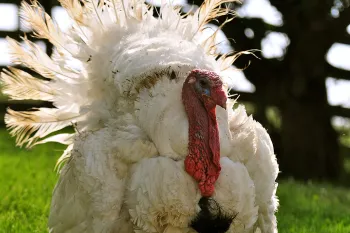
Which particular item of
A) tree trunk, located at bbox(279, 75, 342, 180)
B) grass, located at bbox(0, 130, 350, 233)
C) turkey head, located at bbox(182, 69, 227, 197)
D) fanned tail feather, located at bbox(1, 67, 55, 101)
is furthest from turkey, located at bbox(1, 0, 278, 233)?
tree trunk, located at bbox(279, 75, 342, 180)

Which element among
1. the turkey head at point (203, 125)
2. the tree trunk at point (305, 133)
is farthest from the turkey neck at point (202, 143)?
the tree trunk at point (305, 133)

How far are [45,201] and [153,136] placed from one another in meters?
2.51

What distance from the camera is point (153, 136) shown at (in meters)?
3.58

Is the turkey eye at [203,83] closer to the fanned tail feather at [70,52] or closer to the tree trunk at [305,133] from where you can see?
the fanned tail feather at [70,52]

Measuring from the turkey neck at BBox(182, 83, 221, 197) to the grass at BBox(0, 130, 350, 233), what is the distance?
6.19ft

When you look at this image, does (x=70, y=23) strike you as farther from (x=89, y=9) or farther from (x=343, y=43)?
(x=343, y=43)

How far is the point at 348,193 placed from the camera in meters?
8.27

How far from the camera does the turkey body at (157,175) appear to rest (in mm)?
3406

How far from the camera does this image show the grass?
209 inches

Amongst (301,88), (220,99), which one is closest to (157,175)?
(220,99)

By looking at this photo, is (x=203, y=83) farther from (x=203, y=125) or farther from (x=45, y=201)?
(x=45, y=201)

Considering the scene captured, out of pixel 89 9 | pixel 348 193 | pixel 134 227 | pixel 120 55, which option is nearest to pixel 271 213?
pixel 134 227

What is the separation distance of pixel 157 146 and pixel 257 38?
5.79 meters

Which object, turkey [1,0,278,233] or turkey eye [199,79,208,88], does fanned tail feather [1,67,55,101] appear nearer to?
turkey [1,0,278,233]
